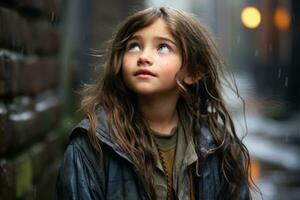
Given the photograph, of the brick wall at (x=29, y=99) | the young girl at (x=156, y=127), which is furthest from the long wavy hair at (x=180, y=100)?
the brick wall at (x=29, y=99)

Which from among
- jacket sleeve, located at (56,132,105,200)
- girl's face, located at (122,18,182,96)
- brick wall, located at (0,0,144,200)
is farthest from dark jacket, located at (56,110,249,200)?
brick wall, located at (0,0,144,200)

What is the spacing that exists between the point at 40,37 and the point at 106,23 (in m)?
7.62

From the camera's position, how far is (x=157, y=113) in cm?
338

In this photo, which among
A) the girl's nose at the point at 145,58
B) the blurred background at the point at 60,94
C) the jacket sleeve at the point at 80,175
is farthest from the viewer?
the blurred background at the point at 60,94

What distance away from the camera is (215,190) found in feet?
10.7

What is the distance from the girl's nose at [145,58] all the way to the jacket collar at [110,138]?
0.31m

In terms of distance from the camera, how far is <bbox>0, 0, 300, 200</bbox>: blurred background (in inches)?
168

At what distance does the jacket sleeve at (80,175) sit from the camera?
3006 mm

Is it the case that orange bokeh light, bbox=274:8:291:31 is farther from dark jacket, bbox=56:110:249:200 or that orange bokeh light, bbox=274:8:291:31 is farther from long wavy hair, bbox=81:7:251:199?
dark jacket, bbox=56:110:249:200

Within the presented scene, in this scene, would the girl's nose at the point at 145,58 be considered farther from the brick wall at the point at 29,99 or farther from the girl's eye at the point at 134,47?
the brick wall at the point at 29,99

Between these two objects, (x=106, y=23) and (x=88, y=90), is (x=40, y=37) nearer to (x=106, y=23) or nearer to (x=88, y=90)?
(x=88, y=90)

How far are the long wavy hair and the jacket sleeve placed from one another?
0.08m

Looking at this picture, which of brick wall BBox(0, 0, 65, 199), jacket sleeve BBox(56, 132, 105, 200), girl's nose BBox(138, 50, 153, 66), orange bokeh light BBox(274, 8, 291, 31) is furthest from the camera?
orange bokeh light BBox(274, 8, 291, 31)

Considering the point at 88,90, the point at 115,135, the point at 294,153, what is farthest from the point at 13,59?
the point at 294,153
